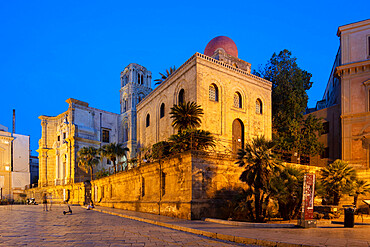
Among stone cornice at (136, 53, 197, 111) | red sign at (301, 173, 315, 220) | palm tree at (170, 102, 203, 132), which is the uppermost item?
stone cornice at (136, 53, 197, 111)

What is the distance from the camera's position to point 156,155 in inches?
812

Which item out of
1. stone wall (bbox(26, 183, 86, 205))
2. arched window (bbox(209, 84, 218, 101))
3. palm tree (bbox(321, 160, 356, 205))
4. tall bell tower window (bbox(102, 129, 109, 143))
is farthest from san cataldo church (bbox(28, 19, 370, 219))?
tall bell tower window (bbox(102, 129, 109, 143))

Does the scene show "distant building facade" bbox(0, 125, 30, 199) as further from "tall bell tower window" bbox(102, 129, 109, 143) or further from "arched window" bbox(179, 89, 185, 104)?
"arched window" bbox(179, 89, 185, 104)

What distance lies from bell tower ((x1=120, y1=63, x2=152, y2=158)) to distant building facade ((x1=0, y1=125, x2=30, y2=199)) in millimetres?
24028

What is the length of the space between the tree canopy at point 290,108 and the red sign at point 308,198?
17810 millimetres

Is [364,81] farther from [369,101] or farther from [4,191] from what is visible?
[4,191]

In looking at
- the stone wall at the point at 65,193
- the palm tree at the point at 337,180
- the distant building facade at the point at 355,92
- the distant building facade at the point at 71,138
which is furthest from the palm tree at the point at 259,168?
the distant building facade at the point at 71,138

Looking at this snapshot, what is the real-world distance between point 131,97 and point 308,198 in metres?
44.3

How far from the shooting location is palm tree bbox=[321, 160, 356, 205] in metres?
17.3

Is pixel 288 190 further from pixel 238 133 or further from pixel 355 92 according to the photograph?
pixel 355 92

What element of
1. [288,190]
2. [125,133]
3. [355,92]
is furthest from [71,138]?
[288,190]

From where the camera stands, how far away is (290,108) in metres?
31.2

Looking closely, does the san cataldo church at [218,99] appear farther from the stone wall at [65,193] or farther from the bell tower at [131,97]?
the bell tower at [131,97]

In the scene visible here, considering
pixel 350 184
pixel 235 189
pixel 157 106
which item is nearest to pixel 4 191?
pixel 157 106
